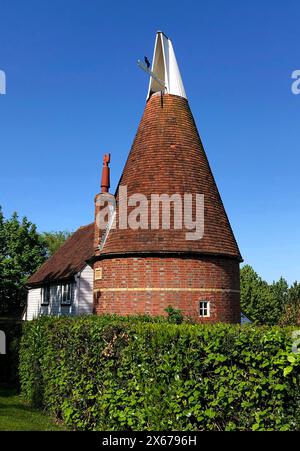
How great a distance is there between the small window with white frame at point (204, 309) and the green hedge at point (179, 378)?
24.6 ft

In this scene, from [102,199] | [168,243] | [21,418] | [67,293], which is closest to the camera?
[21,418]

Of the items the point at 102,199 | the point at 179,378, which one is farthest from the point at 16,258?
the point at 179,378

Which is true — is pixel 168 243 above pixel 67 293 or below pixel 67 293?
above

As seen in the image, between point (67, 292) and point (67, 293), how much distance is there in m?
0.06

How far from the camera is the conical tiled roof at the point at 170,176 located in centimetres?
1548

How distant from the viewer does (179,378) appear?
252 inches

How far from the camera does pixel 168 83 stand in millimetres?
18953

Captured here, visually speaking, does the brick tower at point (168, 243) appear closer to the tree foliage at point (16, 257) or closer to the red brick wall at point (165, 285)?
the red brick wall at point (165, 285)

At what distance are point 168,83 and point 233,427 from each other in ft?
52.6

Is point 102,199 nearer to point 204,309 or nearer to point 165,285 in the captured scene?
point 165,285

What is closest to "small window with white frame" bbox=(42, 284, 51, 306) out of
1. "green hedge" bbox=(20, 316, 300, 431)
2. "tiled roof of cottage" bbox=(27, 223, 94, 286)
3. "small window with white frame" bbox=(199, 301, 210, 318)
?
"tiled roof of cottage" bbox=(27, 223, 94, 286)

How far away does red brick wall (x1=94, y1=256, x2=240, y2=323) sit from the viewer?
1503cm

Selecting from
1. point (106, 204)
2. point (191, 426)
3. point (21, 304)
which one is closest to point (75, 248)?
point (106, 204)

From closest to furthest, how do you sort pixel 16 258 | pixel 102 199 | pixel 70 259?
pixel 102 199 → pixel 70 259 → pixel 16 258
